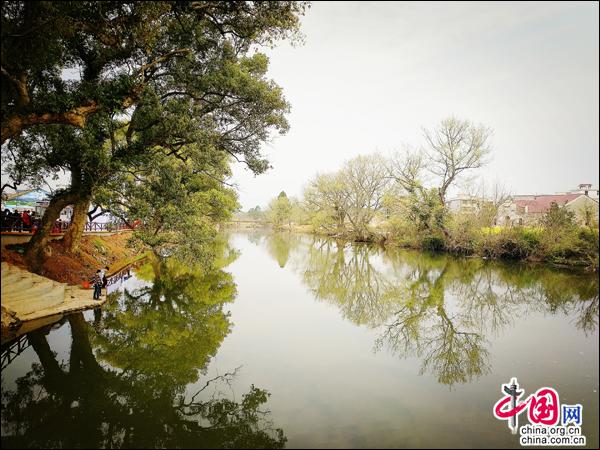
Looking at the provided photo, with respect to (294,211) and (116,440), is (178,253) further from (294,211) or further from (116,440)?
(294,211)

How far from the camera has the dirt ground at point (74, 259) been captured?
51.7 ft

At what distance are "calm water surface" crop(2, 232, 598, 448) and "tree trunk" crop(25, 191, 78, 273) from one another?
12.2 ft

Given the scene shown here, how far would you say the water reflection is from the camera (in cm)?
1039

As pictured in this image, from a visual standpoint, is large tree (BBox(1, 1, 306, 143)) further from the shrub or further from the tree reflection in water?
the shrub

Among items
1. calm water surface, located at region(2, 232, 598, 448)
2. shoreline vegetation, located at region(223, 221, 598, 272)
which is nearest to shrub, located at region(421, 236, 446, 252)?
shoreline vegetation, located at region(223, 221, 598, 272)

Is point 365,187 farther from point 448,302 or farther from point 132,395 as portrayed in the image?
point 132,395

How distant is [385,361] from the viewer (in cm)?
960

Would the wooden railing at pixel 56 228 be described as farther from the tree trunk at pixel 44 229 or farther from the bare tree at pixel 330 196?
the bare tree at pixel 330 196

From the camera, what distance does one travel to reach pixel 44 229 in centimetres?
1570

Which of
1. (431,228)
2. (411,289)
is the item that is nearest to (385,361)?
(411,289)

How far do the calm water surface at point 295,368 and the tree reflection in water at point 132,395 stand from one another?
4 centimetres

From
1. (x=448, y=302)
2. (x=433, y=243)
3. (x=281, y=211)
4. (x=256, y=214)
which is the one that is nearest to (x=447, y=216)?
(x=433, y=243)

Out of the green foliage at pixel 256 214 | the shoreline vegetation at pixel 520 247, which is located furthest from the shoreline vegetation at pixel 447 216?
the green foliage at pixel 256 214

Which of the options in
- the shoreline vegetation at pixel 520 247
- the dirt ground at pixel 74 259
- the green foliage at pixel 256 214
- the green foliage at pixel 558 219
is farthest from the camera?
the green foliage at pixel 256 214
